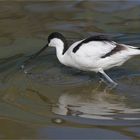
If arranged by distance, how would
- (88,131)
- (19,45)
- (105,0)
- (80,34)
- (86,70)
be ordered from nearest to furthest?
(88,131)
(86,70)
(19,45)
(80,34)
(105,0)

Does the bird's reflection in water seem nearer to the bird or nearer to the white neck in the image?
the bird

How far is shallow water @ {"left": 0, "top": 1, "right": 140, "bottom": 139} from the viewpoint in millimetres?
7125

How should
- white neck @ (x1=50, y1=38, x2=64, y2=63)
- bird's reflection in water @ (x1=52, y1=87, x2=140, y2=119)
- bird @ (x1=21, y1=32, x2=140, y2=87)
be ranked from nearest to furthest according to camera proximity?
bird's reflection in water @ (x1=52, y1=87, x2=140, y2=119) < bird @ (x1=21, y1=32, x2=140, y2=87) < white neck @ (x1=50, y1=38, x2=64, y2=63)

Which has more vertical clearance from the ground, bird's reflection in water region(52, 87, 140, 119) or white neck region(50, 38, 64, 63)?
white neck region(50, 38, 64, 63)

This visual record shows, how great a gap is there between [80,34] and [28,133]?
474cm

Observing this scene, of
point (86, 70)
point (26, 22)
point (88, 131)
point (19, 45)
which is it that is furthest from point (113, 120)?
point (26, 22)

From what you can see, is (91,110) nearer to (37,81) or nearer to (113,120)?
(113,120)

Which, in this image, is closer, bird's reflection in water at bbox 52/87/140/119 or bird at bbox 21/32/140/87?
bird's reflection in water at bbox 52/87/140/119

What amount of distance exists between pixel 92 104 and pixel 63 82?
1.06 metres

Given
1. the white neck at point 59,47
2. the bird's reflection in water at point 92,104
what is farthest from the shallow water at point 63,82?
the white neck at point 59,47

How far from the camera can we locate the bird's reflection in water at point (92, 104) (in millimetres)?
7496

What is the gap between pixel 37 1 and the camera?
46.2ft

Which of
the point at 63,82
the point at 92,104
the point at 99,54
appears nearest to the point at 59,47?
the point at 63,82

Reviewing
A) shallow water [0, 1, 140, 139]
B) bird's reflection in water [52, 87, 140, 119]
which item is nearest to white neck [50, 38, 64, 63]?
shallow water [0, 1, 140, 139]
